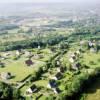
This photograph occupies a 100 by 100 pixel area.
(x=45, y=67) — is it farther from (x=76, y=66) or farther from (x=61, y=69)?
(x=76, y=66)

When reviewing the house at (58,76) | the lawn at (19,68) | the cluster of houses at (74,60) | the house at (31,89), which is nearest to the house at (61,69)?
the house at (58,76)

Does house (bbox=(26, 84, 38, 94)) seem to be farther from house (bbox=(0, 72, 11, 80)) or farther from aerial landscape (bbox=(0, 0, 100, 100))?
house (bbox=(0, 72, 11, 80))

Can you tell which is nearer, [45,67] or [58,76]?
[58,76]

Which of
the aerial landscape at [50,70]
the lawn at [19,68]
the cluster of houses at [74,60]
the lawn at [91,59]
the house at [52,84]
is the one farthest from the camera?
the lawn at [91,59]

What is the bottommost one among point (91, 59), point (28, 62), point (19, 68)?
point (19, 68)

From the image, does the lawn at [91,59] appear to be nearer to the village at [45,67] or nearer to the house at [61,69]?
the village at [45,67]

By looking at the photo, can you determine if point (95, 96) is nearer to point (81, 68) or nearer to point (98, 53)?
point (81, 68)

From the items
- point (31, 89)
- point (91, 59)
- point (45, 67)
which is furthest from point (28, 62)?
point (31, 89)

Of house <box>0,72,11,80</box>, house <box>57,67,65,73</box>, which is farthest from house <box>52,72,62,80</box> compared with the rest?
house <box>0,72,11,80</box>

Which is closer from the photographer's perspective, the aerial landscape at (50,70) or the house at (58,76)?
the aerial landscape at (50,70)

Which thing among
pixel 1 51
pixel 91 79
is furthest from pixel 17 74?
pixel 1 51

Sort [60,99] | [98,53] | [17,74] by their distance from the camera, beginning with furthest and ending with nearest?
1. [98,53]
2. [17,74]
3. [60,99]
